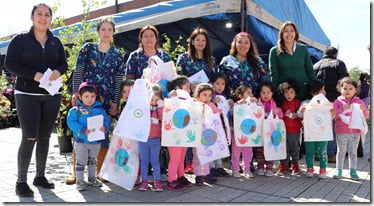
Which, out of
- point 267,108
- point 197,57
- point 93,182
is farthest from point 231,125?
point 93,182

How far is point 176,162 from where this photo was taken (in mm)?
3871

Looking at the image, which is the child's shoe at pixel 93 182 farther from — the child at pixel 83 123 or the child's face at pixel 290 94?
the child's face at pixel 290 94

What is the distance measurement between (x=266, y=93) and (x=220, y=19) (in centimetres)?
Answer: 345

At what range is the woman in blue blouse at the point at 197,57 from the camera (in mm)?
4488

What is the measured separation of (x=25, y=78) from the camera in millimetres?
3572

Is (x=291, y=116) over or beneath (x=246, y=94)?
beneath

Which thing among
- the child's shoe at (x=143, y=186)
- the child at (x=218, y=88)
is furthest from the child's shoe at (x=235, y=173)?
the child's shoe at (x=143, y=186)

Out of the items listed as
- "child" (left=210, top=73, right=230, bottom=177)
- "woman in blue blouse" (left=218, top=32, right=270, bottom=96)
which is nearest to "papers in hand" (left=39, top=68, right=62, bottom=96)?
"child" (left=210, top=73, right=230, bottom=177)

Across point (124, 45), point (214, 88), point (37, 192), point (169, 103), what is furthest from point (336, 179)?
point (124, 45)

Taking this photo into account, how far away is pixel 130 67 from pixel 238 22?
3986mm

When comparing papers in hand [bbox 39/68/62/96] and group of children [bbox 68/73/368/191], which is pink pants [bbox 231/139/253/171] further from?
papers in hand [bbox 39/68/62/96]

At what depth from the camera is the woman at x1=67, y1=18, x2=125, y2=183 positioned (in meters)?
4.07

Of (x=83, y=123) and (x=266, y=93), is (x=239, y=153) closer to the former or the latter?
(x=266, y=93)

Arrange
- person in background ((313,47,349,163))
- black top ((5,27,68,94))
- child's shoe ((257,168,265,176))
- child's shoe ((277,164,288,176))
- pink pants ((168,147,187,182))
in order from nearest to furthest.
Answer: black top ((5,27,68,94)), pink pants ((168,147,187,182)), child's shoe ((257,168,265,176)), child's shoe ((277,164,288,176)), person in background ((313,47,349,163))
